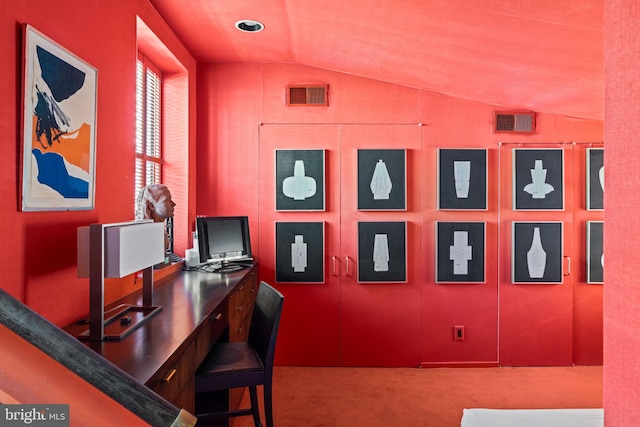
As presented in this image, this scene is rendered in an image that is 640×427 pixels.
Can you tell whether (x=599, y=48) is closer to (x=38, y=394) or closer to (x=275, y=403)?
(x=38, y=394)

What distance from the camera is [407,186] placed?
3770mm

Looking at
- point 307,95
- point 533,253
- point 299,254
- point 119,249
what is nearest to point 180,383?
point 119,249

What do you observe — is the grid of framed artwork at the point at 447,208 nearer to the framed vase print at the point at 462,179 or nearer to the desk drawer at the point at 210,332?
the framed vase print at the point at 462,179

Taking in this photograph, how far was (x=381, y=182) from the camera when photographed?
3723mm

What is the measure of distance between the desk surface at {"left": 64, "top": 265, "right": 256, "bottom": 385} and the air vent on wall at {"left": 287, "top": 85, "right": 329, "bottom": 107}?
5.91 ft

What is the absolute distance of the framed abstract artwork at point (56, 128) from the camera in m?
1.51

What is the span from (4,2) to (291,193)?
101 inches

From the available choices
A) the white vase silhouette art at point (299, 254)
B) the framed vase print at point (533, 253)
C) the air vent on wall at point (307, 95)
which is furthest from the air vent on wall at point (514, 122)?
the white vase silhouette art at point (299, 254)

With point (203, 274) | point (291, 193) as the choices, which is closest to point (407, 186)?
point (291, 193)

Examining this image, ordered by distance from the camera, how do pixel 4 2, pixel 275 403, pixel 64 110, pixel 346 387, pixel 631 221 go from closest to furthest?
pixel 631 221 → pixel 4 2 → pixel 64 110 → pixel 275 403 → pixel 346 387

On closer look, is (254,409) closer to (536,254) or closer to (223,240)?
(223,240)

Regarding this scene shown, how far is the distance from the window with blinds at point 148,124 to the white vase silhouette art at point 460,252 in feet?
9.06

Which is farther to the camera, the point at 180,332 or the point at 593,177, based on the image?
the point at 593,177

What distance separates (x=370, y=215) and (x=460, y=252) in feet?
3.03
